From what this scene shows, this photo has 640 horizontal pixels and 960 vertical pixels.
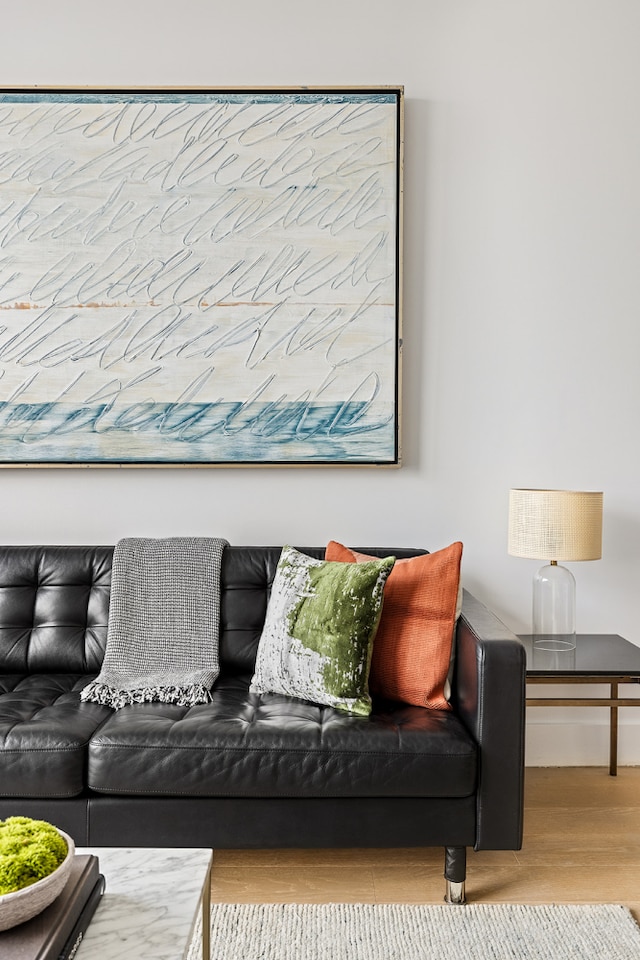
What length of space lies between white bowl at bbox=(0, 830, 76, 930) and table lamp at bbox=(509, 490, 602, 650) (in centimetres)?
183

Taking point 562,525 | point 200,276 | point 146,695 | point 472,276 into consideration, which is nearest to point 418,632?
point 562,525

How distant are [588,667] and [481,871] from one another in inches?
26.8

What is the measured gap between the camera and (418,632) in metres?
2.30

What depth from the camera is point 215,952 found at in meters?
1.84

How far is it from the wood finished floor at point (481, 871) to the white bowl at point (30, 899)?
957 millimetres

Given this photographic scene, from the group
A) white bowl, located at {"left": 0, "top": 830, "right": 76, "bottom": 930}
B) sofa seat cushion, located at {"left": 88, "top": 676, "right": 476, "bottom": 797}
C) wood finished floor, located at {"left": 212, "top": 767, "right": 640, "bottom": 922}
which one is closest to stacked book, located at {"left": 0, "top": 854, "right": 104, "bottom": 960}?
white bowl, located at {"left": 0, "top": 830, "right": 76, "bottom": 930}

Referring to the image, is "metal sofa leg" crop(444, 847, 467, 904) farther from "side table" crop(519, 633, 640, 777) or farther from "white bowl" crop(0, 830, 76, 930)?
"white bowl" crop(0, 830, 76, 930)

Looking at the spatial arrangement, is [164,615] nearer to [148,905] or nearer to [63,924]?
[148,905]

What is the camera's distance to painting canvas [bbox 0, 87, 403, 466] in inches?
114

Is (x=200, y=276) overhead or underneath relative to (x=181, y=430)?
overhead

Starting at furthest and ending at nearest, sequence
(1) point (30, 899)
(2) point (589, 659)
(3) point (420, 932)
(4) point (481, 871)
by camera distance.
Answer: (2) point (589, 659)
(4) point (481, 871)
(3) point (420, 932)
(1) point (30, 899)

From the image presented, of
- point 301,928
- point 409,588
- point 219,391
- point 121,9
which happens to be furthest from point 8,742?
point 121,9

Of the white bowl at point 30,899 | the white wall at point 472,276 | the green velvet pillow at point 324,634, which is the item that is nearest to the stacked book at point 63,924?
the white bowl at point 30,899

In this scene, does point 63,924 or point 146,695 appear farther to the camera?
point 146,695
